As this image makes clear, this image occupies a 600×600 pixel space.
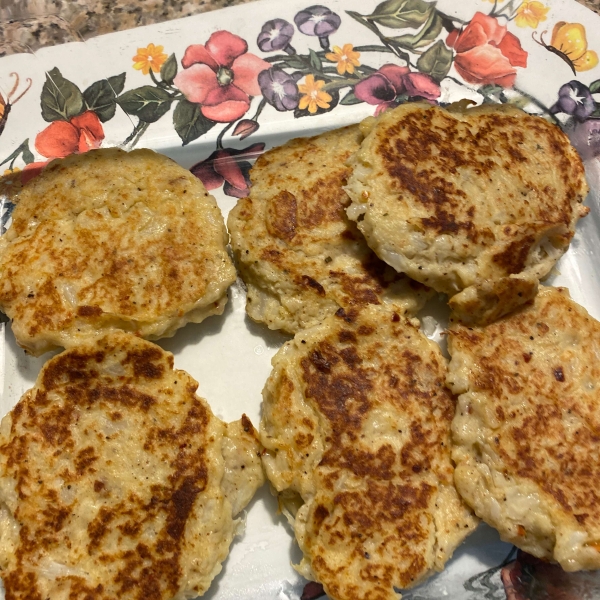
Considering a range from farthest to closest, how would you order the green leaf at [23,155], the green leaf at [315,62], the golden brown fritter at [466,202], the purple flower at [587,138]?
the green leaf at [315,62]
the purple flower at [587,138]
the green leaf at [23,155]
the golden brown fritter at [466,202]

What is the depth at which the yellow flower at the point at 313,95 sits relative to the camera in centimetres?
281

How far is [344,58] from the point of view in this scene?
289cm

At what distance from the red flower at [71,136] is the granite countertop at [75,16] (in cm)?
50

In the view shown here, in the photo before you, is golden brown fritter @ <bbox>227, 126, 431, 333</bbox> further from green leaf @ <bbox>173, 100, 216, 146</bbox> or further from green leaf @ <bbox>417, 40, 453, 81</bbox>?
green leaf @ <bbox>417, 40, 453, 81</bbox>

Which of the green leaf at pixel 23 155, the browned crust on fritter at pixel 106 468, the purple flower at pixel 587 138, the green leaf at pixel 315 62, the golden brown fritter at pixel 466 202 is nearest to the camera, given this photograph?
the browned crust on fritter at pixel 106 468

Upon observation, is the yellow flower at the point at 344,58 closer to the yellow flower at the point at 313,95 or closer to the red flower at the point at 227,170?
the yellow flower at the point at 313,95

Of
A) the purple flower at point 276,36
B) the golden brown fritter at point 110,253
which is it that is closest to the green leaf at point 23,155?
the golden brown fritter at point 110,253

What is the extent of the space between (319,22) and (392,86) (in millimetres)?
551

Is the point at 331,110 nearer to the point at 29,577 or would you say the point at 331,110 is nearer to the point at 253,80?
the point at 253,80

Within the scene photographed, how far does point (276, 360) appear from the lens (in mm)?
2156

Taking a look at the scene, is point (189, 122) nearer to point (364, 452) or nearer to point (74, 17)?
point (74, 17)

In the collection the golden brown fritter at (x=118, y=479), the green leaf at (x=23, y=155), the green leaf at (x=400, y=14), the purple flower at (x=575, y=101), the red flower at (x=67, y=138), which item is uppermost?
the green leaf at (x=400, y=14)

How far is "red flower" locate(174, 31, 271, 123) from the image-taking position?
9.14 feet

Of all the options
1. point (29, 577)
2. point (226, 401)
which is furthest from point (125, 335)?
point (29, 577)
